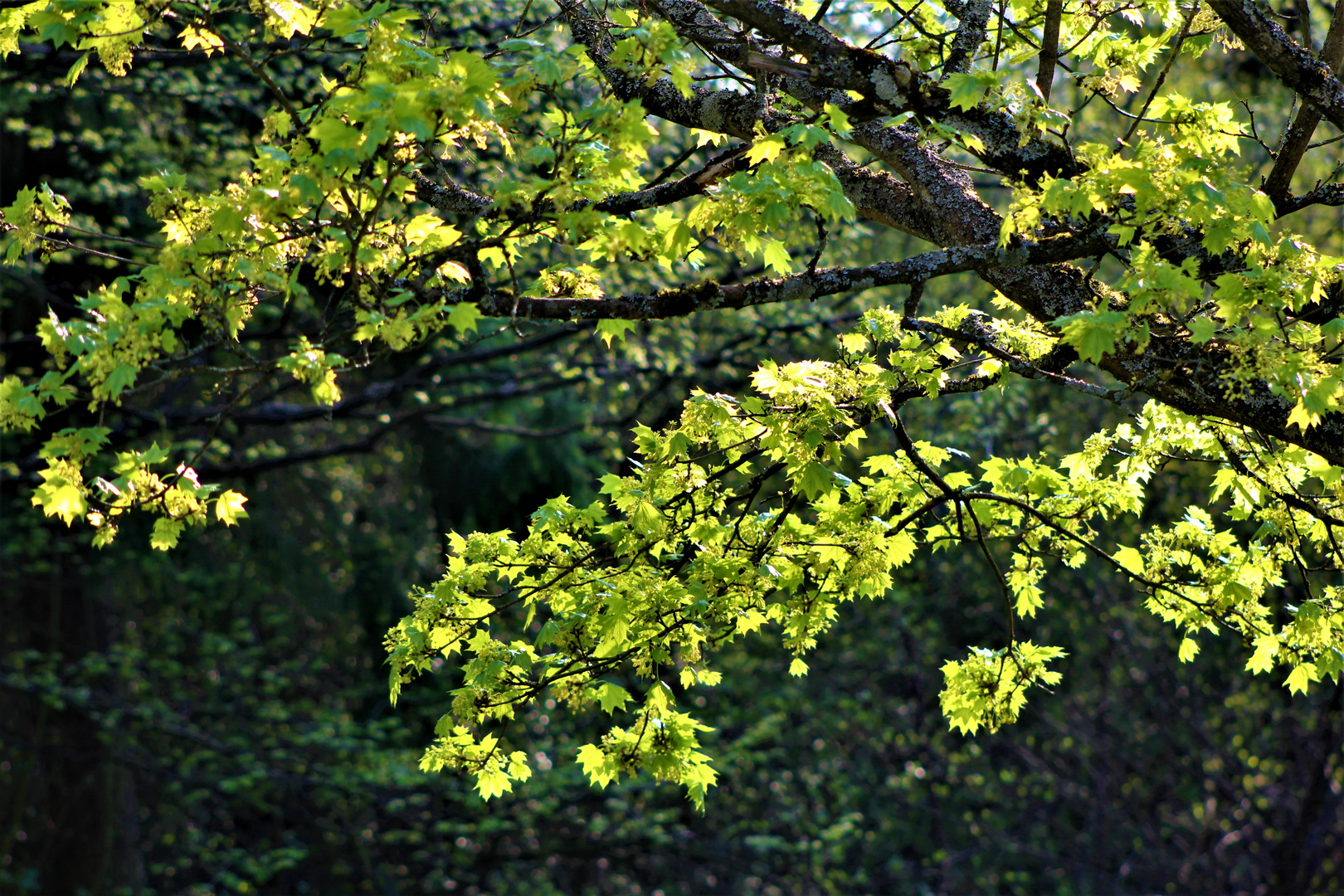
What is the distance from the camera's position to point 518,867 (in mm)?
14500

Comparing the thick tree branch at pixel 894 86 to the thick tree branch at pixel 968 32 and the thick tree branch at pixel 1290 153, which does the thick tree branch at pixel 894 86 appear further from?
the thick tree branch at pixel 1290 153

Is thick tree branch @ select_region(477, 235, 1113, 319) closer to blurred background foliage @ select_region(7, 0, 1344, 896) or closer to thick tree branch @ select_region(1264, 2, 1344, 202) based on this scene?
thick tree branch @ select_region(1264, 2, 1344, 202)

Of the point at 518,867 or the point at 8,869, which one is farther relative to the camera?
the point at 518,867

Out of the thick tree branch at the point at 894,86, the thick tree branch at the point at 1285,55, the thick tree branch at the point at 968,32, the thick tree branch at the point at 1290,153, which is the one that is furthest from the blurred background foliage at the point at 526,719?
the thick tree branch at the point at 1285,55

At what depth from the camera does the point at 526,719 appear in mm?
13883

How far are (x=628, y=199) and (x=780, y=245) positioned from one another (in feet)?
1.92

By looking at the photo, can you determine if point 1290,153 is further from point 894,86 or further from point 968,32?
point 894,86

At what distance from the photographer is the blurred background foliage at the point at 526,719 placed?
10367 millimetres

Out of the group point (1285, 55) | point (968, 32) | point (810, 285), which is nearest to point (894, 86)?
point (968, 32)

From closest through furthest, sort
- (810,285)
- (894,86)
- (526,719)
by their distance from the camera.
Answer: (810,285) < (894,86) < (526,719)

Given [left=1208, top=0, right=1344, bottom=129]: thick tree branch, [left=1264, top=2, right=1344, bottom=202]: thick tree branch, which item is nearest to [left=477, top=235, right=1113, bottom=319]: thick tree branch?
[left=1264, top=2, right=1344, bottom=202]: thick tree branch

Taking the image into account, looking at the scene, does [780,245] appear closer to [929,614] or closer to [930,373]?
[930,373]

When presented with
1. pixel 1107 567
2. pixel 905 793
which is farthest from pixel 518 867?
pixel 1107 567

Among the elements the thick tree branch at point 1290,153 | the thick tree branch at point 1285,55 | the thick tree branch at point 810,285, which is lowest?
the thick tree branch at point 810,285
